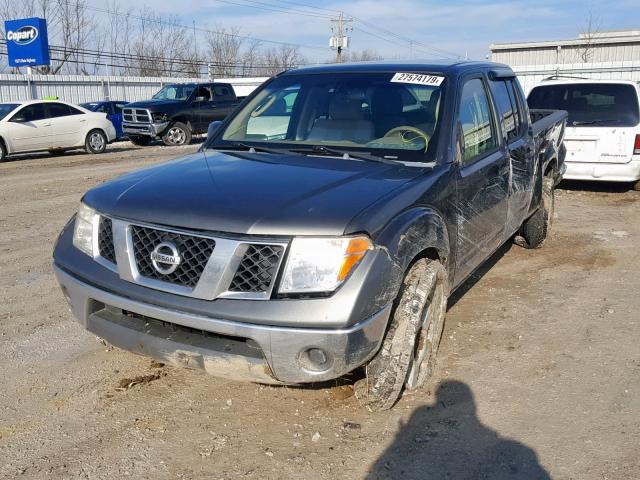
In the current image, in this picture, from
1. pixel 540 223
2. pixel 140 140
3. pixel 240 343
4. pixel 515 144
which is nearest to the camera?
pixel 240 343

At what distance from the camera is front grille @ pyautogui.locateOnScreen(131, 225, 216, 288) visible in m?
2.78

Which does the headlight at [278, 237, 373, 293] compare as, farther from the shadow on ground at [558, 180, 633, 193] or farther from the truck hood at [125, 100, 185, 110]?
the truck hood at [125, 100, 185, 110]

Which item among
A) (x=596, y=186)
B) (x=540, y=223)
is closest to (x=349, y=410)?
(x=540, y=223)

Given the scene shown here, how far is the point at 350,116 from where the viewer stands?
162 inches

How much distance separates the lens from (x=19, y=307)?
4.86 meters

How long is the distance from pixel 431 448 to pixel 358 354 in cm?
69

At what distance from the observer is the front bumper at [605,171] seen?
9.43 m

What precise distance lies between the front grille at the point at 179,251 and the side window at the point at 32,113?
48.0ft

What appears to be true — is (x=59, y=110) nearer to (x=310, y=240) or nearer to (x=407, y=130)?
(x=407, y=130)

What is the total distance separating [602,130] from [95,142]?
1366 cm

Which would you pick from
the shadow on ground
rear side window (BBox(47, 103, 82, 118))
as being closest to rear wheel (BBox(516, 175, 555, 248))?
the shadow on ground

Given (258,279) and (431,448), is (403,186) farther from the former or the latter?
(431,448)

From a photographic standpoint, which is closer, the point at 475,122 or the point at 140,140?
the point at 475,122

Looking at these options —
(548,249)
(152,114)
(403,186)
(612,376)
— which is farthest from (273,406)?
(152,114)
